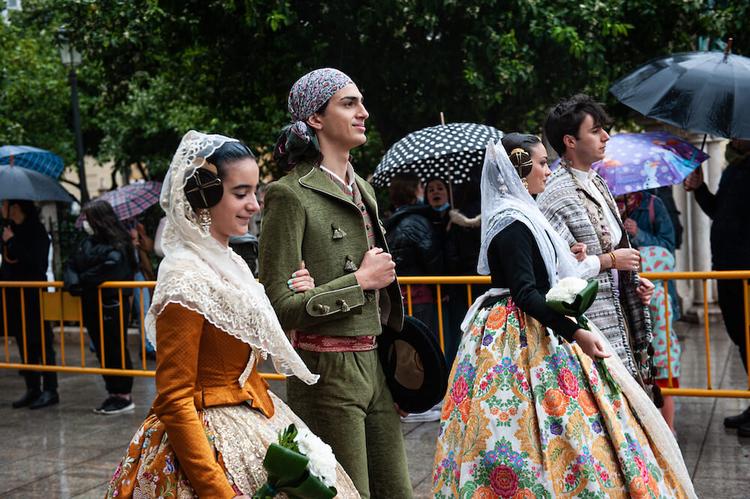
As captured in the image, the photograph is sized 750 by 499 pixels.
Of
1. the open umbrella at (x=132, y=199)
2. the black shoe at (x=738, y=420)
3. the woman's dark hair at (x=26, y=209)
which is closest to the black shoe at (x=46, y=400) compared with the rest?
the woman's dark hair at (x=26, y=209)

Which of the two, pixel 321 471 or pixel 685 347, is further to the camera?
pixel 685 347

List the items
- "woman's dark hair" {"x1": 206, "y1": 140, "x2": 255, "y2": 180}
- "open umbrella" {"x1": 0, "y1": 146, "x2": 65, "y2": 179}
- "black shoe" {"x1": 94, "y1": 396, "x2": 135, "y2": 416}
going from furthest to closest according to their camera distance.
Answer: "open umbrella" {"x1": 0, "y1": 146, "x2": 65, "y2": 179}, "black shoe" {"x1": 94, "y1": 396, "x2": 135, "y2": 416}, "woman's dark hair" {"x1": 206, "y1": 140, "x2": 255, "y2": 180}

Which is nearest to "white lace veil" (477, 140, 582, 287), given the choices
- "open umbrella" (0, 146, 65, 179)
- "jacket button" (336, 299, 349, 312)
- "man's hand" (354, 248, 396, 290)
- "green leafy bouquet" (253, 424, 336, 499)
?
"man's hand" (354, 248, 396, 290)

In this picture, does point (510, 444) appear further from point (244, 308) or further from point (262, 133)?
point (262, 133)

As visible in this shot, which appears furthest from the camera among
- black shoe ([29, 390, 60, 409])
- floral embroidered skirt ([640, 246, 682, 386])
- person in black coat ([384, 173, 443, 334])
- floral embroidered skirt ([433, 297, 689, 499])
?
black shoe ([29, 390, 60, 409])

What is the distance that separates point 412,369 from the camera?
140 inches

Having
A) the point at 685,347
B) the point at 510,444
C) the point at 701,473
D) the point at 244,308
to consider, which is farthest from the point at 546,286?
the point at 685,347

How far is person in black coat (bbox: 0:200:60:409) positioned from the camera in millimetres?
8625

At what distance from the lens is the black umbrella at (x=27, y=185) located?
872 cm

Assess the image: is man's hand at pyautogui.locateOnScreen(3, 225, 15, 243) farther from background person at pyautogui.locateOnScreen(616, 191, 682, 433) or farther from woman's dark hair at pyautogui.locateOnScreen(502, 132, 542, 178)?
woman's dark hair at pyautogui.locateOnScreen(502, 132, 542, 178)

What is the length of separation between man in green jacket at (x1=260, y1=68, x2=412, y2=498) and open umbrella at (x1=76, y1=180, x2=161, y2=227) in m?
8.07

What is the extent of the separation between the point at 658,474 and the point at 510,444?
0.62 m

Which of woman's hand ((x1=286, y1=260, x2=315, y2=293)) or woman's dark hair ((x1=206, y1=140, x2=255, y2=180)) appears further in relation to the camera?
woman's hand ((x1=286, y1=260, x2=315, y2=293))

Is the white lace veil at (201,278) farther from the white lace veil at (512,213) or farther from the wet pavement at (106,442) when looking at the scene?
the wet pavement at (106,442)
